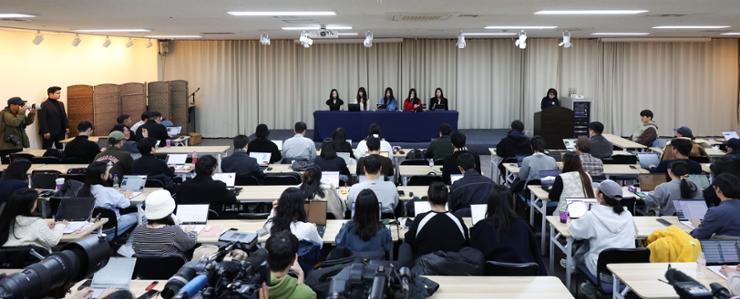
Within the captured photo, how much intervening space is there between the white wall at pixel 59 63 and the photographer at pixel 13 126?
802 millimetres

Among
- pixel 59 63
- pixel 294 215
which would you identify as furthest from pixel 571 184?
pixel 59 63

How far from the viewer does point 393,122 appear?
583 inches

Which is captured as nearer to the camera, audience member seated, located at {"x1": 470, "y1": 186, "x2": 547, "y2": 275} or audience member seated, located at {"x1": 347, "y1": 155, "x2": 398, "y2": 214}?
audience member seated, located at {"x1": 470, "y1": 186, "x2": 547, "y2": 275}

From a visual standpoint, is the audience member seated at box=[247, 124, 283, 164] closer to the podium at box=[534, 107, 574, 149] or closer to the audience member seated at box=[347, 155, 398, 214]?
the audience member seated at box=[347, 155, 398, 214]

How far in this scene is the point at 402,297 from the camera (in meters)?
2.77

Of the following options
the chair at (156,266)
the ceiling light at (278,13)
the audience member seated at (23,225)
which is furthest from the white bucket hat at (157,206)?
the ceiling light at (278,13)

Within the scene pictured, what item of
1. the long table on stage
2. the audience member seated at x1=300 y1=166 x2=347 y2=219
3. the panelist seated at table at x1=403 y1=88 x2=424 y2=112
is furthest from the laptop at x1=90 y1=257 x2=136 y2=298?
the panelist seated at table at x1=403 y1=88 x2=424 y2=112

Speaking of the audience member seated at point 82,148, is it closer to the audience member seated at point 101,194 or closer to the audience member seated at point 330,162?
the audience member seated at point 101,194

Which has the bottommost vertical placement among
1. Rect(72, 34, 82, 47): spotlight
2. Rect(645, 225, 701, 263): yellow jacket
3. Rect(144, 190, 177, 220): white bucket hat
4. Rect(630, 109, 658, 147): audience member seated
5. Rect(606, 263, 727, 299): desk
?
Rect(606, 263, 727, 299): desk

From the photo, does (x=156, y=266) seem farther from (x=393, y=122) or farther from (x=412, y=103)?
(x=412, y=103)

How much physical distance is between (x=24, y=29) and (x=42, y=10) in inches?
167

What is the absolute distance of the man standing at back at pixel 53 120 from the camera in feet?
38.9

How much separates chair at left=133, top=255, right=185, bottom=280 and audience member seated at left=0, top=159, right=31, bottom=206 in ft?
→ 9.27

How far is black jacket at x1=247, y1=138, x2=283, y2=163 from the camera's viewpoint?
9.74 m
